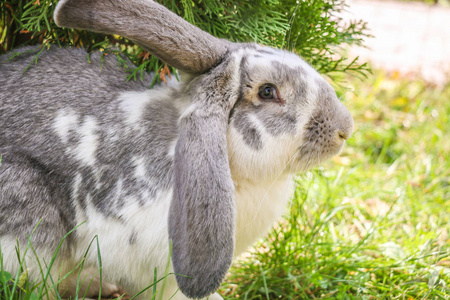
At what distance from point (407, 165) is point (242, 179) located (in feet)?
8.70

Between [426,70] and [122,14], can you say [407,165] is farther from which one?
[122,14]

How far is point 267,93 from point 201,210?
70cm

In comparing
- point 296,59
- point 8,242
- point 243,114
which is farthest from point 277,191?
point 8,242

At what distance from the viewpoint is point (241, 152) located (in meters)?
2.55

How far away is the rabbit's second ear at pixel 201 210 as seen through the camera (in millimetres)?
2287

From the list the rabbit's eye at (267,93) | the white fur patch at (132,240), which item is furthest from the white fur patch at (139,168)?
the rabbit's eye at (267,93)

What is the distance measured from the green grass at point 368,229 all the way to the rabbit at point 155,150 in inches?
15.3

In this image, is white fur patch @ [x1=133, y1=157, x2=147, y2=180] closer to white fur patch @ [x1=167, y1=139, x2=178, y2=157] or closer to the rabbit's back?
the rabbit's back

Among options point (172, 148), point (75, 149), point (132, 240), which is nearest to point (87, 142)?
point (75, 149)

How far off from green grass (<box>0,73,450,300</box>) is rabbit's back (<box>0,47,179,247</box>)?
14.5 inches

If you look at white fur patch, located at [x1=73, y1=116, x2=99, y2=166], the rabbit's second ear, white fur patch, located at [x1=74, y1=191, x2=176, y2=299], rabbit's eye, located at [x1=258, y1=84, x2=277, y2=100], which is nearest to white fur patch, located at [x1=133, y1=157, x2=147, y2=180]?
white fur patch, located at [x1=74, y1=191, x2=176, y2=299]

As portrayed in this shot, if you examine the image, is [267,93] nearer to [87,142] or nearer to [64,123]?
[87,142]

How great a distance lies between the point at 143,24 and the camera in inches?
91.8

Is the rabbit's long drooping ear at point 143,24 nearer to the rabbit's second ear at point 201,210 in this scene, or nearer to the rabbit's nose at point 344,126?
the rabbit's second ear at point 201,210
